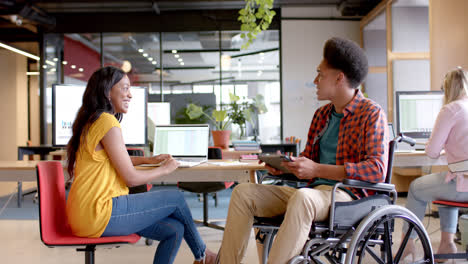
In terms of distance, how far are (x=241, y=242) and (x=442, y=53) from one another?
153 inches

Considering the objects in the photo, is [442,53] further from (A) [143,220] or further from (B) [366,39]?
(A) [143,220]

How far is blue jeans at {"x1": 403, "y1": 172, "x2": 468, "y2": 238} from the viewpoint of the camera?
2418mm

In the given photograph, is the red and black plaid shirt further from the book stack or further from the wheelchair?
the book stack

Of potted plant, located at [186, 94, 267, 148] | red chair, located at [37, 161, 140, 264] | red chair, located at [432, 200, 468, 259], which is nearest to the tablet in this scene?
red chair, located at [37, 161, 140, 264]

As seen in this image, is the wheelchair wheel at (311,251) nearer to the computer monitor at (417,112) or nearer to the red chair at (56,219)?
the red chair at (56,219)

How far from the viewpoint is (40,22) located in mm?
7254

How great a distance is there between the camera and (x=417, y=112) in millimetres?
3430

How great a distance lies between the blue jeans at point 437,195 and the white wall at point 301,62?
5.00 meters

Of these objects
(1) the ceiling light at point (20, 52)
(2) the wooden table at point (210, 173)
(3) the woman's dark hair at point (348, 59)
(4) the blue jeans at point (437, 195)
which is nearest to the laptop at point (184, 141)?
(2) the wooden table at point (210, 173)

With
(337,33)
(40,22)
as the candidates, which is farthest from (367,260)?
(40,22)

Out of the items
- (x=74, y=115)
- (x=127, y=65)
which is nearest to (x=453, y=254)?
(x=74, y=115)

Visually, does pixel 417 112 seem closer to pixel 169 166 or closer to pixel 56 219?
pixel 169 166

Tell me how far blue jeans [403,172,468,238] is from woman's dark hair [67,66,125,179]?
6.60 ft

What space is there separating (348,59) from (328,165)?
0.50 metres
